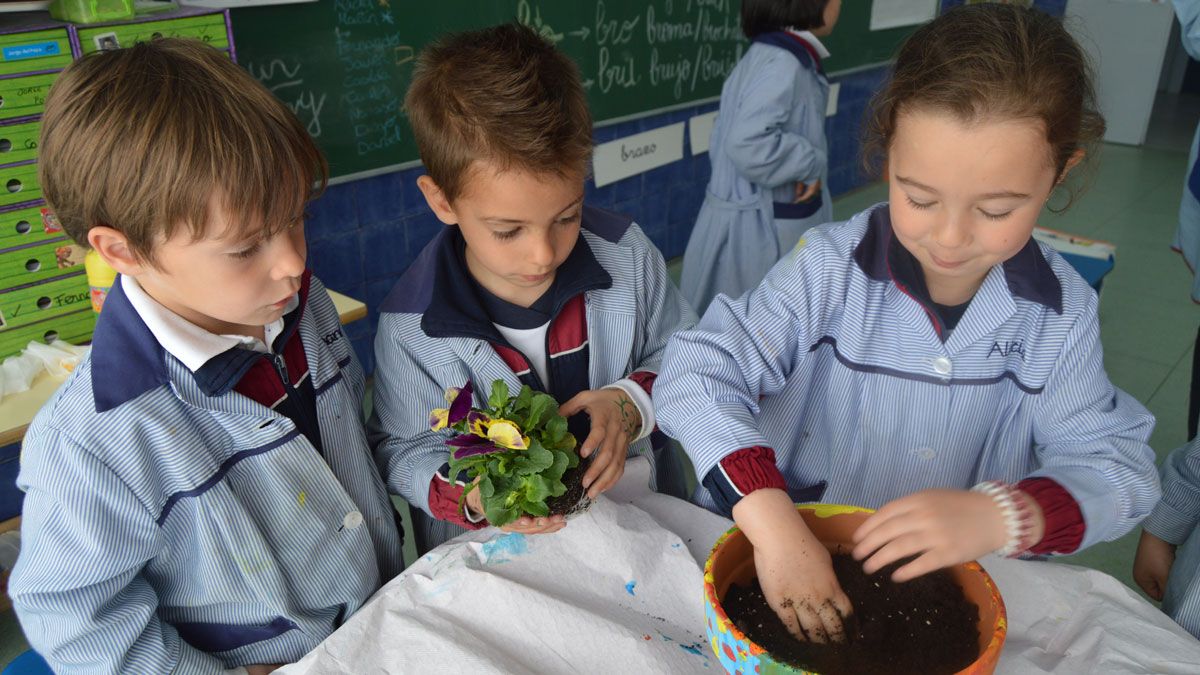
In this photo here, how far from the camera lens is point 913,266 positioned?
3.51 feet

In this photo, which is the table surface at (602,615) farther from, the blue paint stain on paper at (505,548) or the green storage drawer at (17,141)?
the green storage drawer at (17,141)

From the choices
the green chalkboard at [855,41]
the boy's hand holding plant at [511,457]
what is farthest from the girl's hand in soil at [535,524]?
the green chalkboard at [855,41]

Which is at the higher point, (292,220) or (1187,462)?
(292,220)

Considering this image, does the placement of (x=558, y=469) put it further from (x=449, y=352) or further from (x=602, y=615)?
(x=449, y=352)

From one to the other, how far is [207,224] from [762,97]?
1.87m

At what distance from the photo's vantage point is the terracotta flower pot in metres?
0.69

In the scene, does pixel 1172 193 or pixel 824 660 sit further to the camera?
pixel 1172 193

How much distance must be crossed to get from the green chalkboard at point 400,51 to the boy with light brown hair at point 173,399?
1.58 m

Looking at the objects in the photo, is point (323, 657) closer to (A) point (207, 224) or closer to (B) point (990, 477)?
(A) point (207, 224)

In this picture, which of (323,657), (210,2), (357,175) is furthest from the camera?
(357,175)

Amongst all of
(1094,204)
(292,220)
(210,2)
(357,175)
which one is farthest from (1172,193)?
(292,220)

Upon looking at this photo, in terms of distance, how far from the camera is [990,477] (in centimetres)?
115

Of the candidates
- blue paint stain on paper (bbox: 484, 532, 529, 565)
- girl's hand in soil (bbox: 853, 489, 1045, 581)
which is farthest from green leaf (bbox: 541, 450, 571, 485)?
girl's hand in soil (bbox: 853, 489, 1045, 581)

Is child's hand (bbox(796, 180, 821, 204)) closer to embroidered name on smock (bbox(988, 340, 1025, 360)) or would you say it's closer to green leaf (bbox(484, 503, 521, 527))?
embroidered name on smock (bbox(988, 340, 1025, 360))
